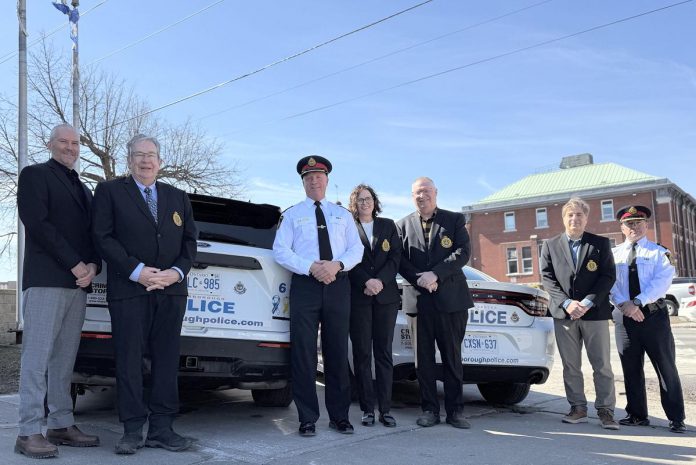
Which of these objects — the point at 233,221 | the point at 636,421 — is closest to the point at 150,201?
the point at 233,221

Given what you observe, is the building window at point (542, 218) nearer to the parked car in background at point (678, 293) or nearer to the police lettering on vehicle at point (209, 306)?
the parked car in background at point (678, 293)

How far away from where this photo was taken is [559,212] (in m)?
47.7

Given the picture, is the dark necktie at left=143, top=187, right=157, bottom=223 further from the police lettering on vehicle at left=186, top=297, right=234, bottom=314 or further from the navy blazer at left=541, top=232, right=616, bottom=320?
the navy blazer at left=541, top=232, right=616, bottom=320

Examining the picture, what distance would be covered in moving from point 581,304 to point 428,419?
1593mm

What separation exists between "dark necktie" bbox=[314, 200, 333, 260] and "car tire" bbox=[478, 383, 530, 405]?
251cm

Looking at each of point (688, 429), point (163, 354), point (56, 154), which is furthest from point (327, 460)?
point (688, 429)

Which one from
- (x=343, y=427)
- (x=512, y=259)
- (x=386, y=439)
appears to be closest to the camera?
(x=386, y=439)

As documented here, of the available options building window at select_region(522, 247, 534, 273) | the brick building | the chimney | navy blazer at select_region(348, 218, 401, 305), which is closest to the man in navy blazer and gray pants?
navy blazer at select_region(348, 218, 401, 305)

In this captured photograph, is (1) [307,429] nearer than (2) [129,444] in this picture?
No

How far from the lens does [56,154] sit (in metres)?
4.25

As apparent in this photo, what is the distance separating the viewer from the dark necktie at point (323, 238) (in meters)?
4.90

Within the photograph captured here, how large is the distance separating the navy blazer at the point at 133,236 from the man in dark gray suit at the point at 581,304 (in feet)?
10.4

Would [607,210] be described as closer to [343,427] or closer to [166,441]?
[343,427]

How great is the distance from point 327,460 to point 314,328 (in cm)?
102
